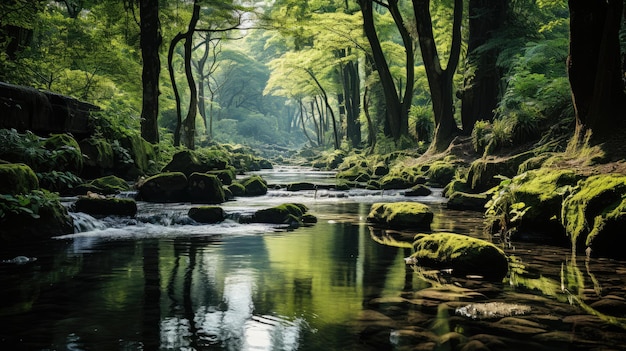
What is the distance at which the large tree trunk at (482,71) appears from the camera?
64.3 feet

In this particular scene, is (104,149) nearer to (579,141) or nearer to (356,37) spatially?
(579,141)

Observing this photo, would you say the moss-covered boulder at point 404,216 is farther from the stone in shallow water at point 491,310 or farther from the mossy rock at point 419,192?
the mossy rock at point 419,192

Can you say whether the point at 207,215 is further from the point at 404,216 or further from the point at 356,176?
the point at 356,176

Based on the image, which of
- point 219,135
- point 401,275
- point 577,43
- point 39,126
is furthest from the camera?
point 219,135

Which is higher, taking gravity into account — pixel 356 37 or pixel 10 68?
pixel 356 37

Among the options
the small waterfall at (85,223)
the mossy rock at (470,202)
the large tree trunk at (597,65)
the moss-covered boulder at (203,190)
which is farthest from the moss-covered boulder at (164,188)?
the large tree trunk at (597,65)

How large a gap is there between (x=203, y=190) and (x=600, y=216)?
32.6 feet

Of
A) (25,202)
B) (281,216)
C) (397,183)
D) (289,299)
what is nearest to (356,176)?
(397,183)

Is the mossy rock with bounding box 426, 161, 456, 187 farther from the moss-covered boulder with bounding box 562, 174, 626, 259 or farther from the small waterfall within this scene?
the small waterfall

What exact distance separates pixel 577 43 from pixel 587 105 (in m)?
1.27

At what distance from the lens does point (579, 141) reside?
10.3 m

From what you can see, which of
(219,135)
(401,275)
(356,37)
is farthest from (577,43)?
(219,135)

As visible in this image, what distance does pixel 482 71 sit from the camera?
773 inches

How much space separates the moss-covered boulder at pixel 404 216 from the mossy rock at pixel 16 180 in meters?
5.95
